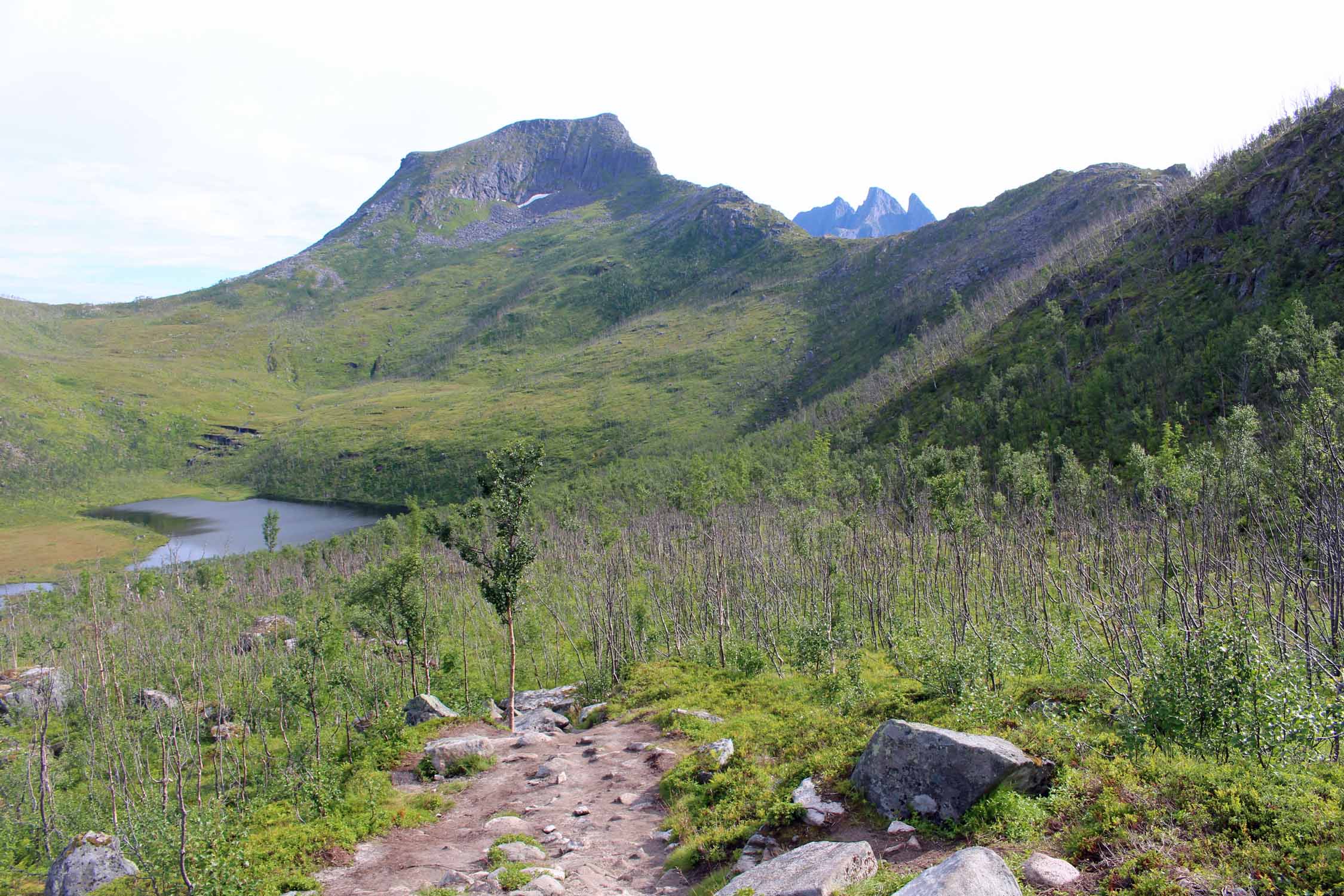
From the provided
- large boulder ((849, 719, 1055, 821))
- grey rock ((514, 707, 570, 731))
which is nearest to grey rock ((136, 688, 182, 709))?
grey rock ((514, 707, 570, 731))

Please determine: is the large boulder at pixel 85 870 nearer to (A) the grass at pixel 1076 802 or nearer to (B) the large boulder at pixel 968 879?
(A) the grass at pixel 1076 802

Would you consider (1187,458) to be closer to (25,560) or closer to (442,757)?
(442,757)

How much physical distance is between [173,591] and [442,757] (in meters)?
112

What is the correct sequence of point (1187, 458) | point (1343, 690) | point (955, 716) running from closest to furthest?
point (1343, 690) < point (955, 716) < point (1187, 458)

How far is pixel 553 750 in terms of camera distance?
26109 mm

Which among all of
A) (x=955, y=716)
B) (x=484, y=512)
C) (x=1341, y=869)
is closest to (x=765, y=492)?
(x=484, y=512)

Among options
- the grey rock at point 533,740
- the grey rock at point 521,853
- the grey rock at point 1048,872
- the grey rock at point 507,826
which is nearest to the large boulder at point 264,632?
the grey rock at point 533,740

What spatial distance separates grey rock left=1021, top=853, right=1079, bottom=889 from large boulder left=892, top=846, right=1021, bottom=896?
37.1 inches

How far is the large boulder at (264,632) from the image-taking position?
77125 mm

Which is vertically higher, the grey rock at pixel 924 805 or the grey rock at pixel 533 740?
the grey rock at pixel 924 805

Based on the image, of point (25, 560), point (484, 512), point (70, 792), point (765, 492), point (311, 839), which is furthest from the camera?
point (25, 560)

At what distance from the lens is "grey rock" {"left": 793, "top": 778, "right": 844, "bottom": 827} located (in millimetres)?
14305

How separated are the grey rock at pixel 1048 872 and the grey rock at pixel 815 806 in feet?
15.1

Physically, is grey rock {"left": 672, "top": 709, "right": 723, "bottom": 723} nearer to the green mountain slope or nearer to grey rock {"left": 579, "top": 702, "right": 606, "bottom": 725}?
grey rock {"left": 579, "top": 702, "right": 606, "bottom": 725}
